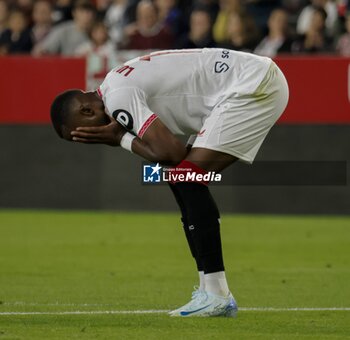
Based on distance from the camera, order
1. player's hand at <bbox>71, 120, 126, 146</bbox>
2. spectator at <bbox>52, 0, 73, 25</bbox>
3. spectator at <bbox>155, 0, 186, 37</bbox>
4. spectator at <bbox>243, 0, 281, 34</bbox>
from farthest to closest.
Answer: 1. spectator at <bbox>52, 0, 73, 25</bbox>
2. spectator at <bbox>243, 0, 281, 34</bbox>
3. spectator at <bbox>155, 0, 186, 37</bbox>
4. player's hand at <bbox>71, 120, 126, 146</bbox>

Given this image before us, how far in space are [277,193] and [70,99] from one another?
9.53 meters

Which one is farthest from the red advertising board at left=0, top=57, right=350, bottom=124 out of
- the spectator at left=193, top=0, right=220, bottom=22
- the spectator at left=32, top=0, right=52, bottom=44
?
the spectator at left=193, top=0, right=220, bottom=22

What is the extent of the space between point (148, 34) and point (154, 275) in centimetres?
827

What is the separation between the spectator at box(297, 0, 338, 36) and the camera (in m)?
18.7

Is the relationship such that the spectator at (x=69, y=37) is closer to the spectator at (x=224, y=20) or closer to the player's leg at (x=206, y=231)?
the spectator at (x=224, y=20)

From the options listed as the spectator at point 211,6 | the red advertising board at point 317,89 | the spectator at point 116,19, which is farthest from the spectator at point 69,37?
the red advertising board at point 317,89

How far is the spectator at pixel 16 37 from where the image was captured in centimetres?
1981

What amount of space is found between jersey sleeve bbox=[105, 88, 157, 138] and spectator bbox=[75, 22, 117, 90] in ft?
31.5

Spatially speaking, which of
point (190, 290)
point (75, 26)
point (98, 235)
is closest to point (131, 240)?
point (98, 235)

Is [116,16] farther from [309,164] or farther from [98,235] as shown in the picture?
[98,235]

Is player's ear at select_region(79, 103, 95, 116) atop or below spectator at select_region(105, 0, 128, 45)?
atop

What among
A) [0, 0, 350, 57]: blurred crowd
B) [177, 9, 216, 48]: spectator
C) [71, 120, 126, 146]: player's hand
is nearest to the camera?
[71, 120, 126, 146]: player's hand

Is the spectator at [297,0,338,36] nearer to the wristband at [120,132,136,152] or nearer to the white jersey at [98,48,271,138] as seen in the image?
the white jersey at [98,48,271,138]

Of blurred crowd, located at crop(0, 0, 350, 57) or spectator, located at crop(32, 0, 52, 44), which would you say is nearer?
blurred crowd, located at crop(0, 0, 350, 57)
